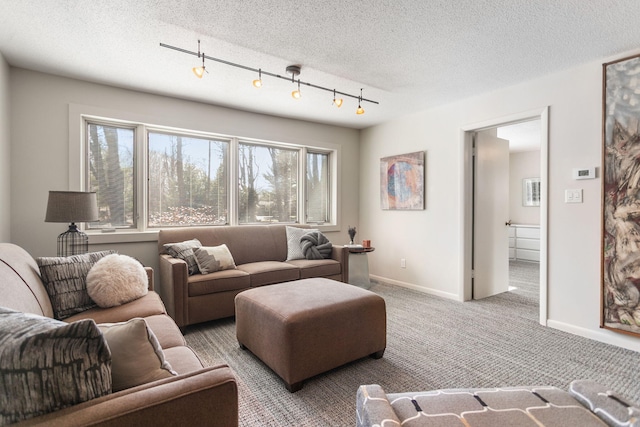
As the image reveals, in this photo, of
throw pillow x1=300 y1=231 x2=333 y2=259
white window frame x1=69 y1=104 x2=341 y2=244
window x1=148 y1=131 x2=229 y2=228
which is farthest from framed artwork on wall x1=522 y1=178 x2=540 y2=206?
window x1=148 y1=131 x2=229 y2=228

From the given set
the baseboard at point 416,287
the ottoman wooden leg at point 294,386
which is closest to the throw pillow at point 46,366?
the ottoman wooden leg at point 294,386

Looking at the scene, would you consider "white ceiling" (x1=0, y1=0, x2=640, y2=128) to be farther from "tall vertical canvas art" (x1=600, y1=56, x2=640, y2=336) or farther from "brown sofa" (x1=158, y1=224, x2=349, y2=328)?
"brown sofa" (x1=158, y1=224, x2=349, y2=328)

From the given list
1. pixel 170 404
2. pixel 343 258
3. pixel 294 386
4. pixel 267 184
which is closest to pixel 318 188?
pixel 267 184

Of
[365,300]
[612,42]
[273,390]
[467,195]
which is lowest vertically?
[273,390]

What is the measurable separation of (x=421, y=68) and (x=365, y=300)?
2.14 meters

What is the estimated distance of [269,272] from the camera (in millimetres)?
3258

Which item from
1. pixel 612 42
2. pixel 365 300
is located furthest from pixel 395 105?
pixel 365 300

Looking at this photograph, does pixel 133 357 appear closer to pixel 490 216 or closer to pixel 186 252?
pixel 186 252

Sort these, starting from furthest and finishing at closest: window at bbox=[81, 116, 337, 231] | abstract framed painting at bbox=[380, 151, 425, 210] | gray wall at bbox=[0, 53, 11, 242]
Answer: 1. abstract framed painting at bbox=[380, 151, 425, 210]
2. window at bbox=[81, 116, 337, 231]
3. gray wall at bbox=[0, 53, 11, 242]

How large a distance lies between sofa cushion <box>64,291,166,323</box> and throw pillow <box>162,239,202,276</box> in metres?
0.91

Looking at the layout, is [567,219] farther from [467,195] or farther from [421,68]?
[421,68]

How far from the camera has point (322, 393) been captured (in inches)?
72.2

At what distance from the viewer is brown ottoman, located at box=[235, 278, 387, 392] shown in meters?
1.85

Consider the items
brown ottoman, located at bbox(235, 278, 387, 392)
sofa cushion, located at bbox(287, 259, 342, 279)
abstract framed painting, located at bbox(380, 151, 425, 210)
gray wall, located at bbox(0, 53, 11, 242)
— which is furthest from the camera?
abstract framed painting, located at bbox(380, 151, 425, 210)
